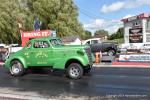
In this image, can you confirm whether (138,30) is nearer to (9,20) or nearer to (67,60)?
(9,20)

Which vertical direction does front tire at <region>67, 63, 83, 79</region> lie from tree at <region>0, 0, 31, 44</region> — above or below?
below

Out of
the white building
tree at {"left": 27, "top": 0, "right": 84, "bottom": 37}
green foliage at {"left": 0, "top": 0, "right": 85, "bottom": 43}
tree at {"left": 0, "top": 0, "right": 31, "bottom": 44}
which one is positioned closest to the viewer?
tree at {"left": 0, "top": 0, "right": 31, "bottom": 44}

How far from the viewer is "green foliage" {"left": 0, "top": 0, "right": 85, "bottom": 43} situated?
5005 centimetres

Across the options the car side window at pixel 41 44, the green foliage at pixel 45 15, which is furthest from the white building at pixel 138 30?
the car side window at pixel 41 44

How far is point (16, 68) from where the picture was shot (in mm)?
18203

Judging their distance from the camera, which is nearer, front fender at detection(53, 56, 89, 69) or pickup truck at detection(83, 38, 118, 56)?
front fender at detection(53, 56, 89, 69)

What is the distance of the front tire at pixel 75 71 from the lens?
16.3 m

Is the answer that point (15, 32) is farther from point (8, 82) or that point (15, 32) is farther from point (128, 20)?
point (8, 82)

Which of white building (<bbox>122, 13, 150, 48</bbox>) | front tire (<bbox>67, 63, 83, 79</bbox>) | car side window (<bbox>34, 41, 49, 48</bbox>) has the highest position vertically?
white building (<bbox>122, 13, 150, 48</bbox>)

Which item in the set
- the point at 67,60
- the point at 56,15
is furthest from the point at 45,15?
the point at 67,60

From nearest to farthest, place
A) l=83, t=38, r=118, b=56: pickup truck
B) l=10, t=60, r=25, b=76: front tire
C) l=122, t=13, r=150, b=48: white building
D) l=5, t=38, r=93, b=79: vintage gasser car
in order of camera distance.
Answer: l=5, t=38, r=93, b=79: vintage gasser car
l=10, t=60, r=25, b=76: front tire
l=83, t=38, r=118, b=56: pickup truck
l=122, t=13, r=150, b=48: white building

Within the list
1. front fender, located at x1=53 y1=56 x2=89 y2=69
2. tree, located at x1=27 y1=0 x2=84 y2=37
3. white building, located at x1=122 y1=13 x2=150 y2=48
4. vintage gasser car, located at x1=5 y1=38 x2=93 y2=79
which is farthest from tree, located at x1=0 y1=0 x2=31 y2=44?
front fender, located at x1=53 y1=56 x2=89 y2=69

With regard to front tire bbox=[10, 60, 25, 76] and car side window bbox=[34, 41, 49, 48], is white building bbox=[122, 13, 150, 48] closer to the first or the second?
front tire bbox=[10, 60, 25, 76]

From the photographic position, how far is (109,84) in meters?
14.3
